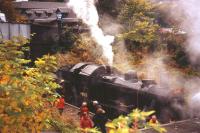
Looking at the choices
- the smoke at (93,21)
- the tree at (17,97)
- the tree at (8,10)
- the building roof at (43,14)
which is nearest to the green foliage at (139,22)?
the smoke at (93,21)

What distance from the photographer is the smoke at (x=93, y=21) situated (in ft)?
74.6

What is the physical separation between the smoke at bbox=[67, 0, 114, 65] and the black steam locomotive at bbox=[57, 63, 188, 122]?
452 centimetres

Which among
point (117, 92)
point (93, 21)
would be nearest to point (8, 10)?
point (93, 21)

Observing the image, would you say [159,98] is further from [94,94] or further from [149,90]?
[94,94]

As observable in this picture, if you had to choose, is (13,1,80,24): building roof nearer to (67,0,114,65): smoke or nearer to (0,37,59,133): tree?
(67,0,114,65): smoke

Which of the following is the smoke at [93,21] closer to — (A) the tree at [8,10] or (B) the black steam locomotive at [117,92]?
(B) the black steam locomotive at [117,92]

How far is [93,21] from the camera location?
27234 mm

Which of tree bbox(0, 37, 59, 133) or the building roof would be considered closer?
tree bbox(0, 37, 59, 133)

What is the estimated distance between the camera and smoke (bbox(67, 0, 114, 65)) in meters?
22.7

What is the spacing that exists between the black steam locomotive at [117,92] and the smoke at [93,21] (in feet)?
14.8


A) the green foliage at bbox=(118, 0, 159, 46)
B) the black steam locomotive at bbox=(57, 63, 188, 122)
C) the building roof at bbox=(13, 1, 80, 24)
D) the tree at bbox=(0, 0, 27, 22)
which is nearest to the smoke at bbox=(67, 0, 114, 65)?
the building roof at bbox=(13, 1, 80, 24)

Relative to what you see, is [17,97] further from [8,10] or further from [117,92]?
[8,10]

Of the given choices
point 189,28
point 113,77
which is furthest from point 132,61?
point 113,77

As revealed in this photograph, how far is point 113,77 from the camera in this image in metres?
15.0
